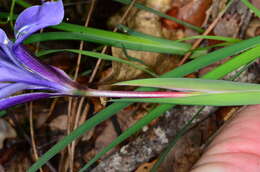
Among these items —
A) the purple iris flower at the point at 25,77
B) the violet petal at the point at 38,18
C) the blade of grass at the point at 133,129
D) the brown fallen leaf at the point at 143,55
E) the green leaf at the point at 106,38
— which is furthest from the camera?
the brown fallen leaf at the point at 143,55

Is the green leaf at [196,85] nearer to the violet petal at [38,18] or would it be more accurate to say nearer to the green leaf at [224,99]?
the green leaf at [224,99]

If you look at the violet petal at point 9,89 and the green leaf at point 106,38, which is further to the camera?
the green leaf at point 106,38

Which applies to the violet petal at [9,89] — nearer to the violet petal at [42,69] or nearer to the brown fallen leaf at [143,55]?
the violet petal at [42,69]

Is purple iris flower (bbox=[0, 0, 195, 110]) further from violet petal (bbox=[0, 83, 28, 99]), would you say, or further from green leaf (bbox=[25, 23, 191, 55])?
green leaf (bbox=[25, 23, 191, 55])

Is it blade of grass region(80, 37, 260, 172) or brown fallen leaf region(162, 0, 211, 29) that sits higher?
brown fallen leaf region(162, 0, 211, 29)

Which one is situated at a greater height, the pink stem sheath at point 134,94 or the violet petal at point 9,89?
the pink stem sheath at point 134,94

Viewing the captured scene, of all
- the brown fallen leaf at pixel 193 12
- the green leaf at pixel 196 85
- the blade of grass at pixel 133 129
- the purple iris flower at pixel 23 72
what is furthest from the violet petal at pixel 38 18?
the brown fallen leaf at pixel 193 12

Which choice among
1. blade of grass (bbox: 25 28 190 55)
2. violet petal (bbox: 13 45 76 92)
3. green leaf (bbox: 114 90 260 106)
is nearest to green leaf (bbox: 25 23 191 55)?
blade of grass (bbox: 25 28 190 55)

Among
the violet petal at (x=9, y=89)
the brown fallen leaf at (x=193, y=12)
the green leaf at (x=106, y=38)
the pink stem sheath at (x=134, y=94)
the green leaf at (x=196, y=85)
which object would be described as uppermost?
the brown fallen leaf at (x=193, y=12)

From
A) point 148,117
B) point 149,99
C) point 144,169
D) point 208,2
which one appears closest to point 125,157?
point 144,169

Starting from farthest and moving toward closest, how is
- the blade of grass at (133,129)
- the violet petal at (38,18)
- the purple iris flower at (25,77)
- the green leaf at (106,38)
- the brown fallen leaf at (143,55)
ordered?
1. the brown fallen leaf at (143,55)
2. the green leaf at (106,38)
3. the blade of grass at (133,129)
4. the purple iris flower at (25,77)
5. the violet petal at (38,18)
